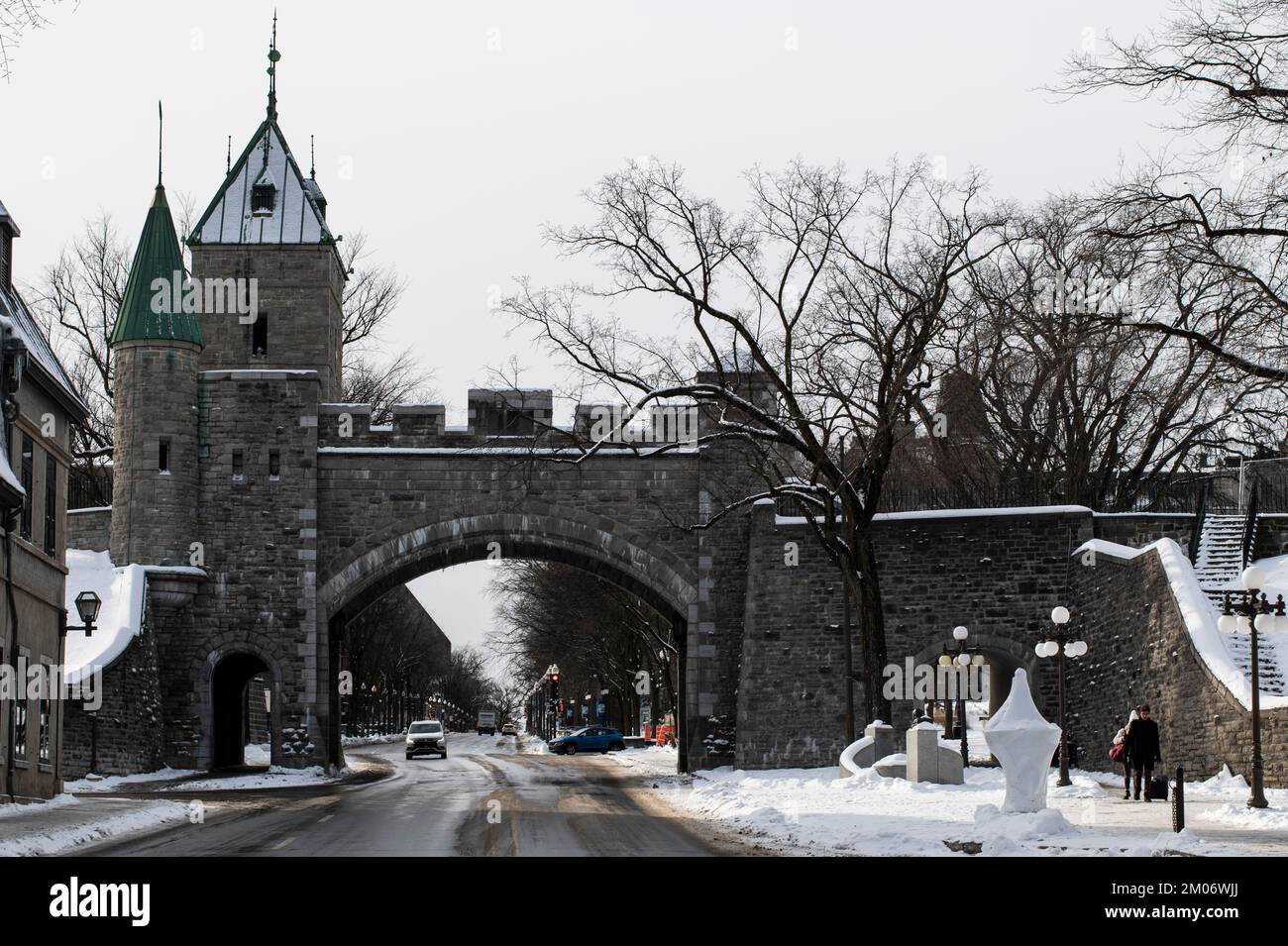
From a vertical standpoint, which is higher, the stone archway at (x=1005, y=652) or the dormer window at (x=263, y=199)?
the dormer window at (x=263, y=199)

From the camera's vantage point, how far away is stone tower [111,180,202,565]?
3662cm

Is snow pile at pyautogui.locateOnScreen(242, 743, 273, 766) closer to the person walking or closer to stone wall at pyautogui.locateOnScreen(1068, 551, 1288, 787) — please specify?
stone wall at pyautogui.locateOnScreen(1068, 551, 1288, 787)

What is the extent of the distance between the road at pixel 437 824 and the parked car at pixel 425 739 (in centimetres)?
2130

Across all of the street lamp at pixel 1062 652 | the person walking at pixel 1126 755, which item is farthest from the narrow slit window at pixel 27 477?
the person walking at pixel 1126 755

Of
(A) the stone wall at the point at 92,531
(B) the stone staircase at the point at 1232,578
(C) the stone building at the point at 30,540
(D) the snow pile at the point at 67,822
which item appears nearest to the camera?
(D) the snow pile at the point at 67,822

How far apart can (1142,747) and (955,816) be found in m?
4.17

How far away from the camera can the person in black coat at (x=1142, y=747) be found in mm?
22375

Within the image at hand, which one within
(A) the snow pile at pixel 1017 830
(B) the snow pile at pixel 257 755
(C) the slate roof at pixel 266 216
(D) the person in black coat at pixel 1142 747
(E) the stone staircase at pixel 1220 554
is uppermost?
(C) the slate roof at pixel 266 216

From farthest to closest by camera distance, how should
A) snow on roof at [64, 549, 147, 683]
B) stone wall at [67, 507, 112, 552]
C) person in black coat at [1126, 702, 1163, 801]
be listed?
1. stone wall at [67, 507, 112, 552]
2. snow on roof at [64, 549, 147, 683]
3. person in black coat at [1126, 702, 1163, 801]

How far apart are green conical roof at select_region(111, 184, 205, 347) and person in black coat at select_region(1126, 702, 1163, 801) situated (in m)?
22.8

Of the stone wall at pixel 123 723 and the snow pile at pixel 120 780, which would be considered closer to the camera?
the snow pile at pixel 120 780

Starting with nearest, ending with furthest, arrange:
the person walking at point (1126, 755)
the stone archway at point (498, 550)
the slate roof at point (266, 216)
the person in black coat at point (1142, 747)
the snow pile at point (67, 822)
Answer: the snow pile at point (67, 822)
the person in black coat at point (1142, 747)
the person walking at point (1126, 755)
the stone archway at point (498, 550)
the slate roof at point (266, 216)

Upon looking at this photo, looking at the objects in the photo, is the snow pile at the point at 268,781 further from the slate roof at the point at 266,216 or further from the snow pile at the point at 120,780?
the slate roof at the point at 266,216

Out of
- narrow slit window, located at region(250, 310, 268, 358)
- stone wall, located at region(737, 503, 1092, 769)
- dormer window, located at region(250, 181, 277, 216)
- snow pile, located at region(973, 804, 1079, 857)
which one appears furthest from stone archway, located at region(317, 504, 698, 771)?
snow pile, located at region(973, 804, 1079, 857)
